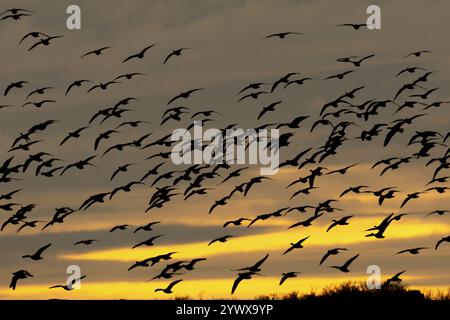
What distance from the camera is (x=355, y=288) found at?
9638 centimetres

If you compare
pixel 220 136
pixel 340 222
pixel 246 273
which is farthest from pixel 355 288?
pixel 246 273

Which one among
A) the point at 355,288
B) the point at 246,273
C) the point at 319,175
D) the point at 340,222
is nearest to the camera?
the point at 246,273

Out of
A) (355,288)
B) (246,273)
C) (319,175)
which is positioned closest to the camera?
(246,273)

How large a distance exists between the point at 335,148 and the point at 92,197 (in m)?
13.5

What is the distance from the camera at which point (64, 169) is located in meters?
87.9

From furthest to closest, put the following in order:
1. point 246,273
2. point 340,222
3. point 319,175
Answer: point 319,175 < point 340,222 < point 246,273

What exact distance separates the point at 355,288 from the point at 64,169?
2022cm
